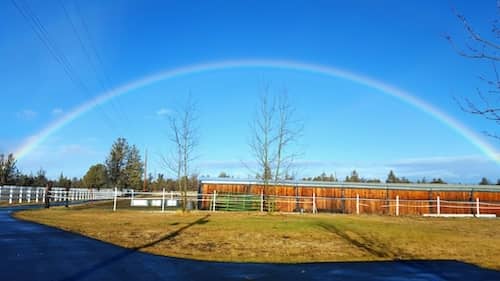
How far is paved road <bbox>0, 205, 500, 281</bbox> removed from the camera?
8.56 m

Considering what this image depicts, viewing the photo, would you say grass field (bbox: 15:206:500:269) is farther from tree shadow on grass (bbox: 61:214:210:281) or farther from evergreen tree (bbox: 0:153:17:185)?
evergreen tree (bbox: 0:153:17:185)

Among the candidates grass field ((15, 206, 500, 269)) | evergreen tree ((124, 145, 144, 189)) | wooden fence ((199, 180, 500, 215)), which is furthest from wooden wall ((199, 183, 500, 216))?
evergreen tree ((124, 145, 144, 189))

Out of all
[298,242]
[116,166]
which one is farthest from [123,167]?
[298,242]

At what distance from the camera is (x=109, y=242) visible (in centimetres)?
1340

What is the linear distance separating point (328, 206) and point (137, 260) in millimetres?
29381

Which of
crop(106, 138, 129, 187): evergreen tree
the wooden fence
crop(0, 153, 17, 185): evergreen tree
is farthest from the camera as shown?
crop(106, 138, 129, 187): evergreen tree

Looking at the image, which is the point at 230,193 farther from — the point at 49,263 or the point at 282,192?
the point at 49,263

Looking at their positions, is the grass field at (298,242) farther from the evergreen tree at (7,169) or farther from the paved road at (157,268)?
the evergreen tree at (7,169)

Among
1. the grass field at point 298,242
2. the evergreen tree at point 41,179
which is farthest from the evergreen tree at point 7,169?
the grass field at point 298,242

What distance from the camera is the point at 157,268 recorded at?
9469 mm

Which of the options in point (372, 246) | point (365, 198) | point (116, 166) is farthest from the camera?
point (116, 166)

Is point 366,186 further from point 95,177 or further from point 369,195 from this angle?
point 95,177

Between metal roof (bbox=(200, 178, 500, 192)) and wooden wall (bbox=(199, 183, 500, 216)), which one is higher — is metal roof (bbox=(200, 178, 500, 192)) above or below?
above

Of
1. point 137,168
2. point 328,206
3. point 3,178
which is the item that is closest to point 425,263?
point 328,206
